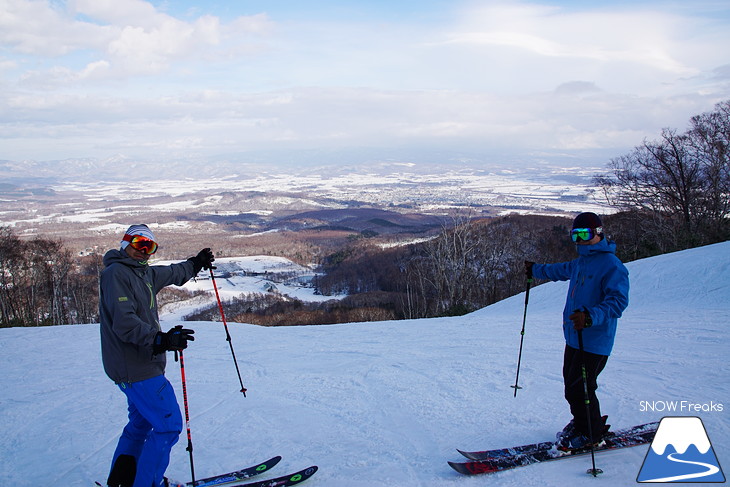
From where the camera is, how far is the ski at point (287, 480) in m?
3.51

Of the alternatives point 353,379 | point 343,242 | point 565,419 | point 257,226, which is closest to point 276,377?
point 353,379

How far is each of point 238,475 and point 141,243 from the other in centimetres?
210

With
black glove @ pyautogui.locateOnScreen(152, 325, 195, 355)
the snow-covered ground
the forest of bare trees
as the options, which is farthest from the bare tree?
the forest of bare trees

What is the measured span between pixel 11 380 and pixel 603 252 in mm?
8339

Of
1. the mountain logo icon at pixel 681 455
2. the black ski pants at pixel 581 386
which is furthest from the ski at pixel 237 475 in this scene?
the mountain logo icon at pixel 681 455

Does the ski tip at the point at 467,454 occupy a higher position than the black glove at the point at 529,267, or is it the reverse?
the black glove at the point at 529,267

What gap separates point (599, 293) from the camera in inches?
140

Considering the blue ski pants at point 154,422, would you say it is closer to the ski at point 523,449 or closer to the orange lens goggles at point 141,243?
the orange lens goggles at point 141,243

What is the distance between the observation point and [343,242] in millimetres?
86000

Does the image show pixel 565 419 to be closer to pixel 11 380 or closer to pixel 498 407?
pixel 498 407

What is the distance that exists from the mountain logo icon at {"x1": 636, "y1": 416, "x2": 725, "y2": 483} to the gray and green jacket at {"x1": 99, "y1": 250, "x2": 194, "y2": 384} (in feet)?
12.1

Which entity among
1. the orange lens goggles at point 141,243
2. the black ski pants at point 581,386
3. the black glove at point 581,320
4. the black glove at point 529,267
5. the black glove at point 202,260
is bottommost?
the black ski pants at point 581,386

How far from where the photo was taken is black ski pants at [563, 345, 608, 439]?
3.61 meters

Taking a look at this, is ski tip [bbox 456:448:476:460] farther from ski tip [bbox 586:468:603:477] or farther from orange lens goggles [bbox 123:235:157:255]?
orange lens goggles [bbox 123:235:157:255]
